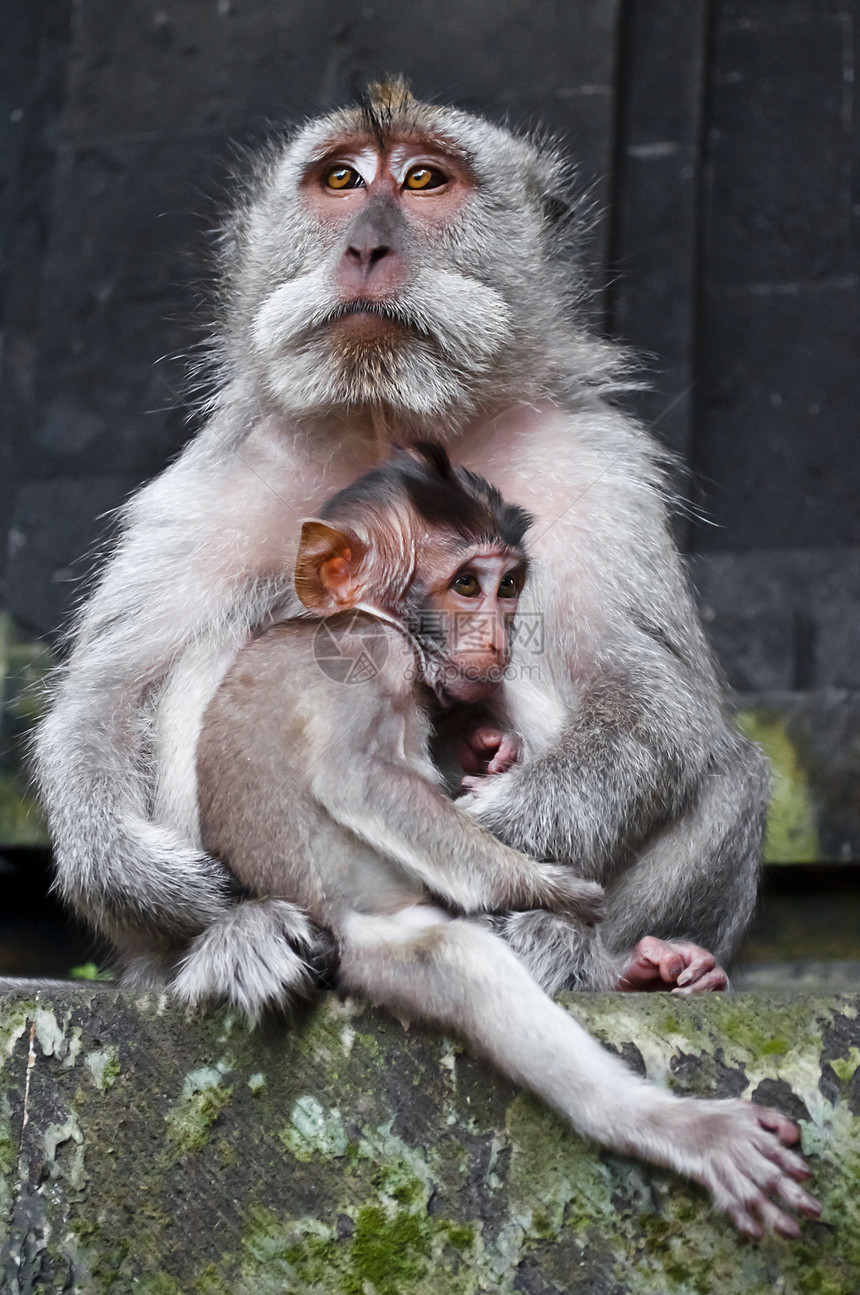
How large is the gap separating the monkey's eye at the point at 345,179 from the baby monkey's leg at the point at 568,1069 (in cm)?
224

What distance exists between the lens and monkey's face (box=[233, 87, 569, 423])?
3.74 metres

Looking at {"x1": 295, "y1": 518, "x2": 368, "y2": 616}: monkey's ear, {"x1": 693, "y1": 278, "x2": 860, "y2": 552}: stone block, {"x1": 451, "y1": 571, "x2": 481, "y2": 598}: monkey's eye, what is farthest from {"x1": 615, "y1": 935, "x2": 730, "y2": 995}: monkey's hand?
{"x1": 693, "y1": 278, "x2": 860, "y2": 552}: stone block

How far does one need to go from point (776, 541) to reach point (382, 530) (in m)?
4.72

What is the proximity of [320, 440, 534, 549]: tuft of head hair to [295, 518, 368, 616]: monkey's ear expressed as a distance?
70mm

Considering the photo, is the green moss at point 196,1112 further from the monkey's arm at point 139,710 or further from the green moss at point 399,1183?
the monkey's arm at point 139,710

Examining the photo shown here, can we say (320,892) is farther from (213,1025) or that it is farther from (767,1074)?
(767,1074)

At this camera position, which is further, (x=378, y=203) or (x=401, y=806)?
(x=378, y=203)

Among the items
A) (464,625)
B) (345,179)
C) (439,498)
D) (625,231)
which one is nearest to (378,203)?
(345,179)

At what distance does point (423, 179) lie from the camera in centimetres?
412

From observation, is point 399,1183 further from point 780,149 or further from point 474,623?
point 780,149

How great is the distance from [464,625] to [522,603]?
0.50m

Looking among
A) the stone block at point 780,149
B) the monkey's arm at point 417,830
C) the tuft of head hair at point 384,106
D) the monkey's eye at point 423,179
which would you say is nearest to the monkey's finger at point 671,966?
the monkey's arm at point 417,830

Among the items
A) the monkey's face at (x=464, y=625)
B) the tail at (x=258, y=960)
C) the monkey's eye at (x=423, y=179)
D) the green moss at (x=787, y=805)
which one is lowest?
the green moss at (x=787, y=805)

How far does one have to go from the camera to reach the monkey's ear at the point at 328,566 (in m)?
3.25
